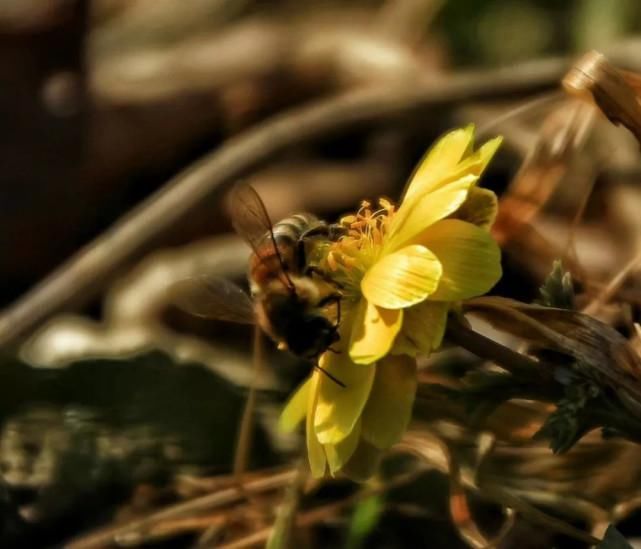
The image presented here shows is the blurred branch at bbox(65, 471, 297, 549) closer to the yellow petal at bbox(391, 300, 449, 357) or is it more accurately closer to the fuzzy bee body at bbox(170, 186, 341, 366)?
the fuzzy bee body at bbox(170, 186, 341, 366)

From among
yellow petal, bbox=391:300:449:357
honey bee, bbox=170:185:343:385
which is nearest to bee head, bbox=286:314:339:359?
honey bee, bbox=170:185:343:385

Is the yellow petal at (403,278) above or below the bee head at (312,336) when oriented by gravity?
above

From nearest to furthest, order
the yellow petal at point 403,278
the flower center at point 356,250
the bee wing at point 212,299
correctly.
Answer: the yellow petal at point 403,278, the flower center at point 356,250, the bee wing at point 212,299

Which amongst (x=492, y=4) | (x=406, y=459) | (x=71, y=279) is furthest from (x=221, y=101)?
(x=406, y=459)

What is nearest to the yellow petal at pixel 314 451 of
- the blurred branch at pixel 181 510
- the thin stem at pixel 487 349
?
the thin stem at pixel 487 349

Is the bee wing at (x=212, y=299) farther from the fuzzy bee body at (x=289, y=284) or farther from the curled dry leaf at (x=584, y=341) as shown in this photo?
the curled dry leaf at (x=584, y=341)

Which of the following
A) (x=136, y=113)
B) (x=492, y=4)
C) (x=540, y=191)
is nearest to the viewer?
(x=540, y=191)

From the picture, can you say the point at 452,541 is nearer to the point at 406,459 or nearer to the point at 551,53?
the point at 406,459
